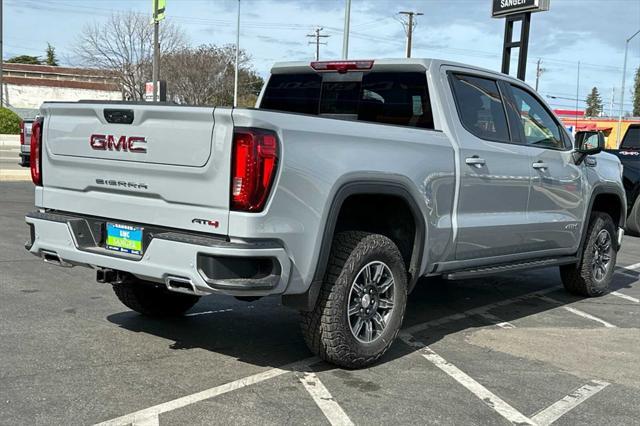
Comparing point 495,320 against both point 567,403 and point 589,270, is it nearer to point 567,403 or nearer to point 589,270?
point 589,270

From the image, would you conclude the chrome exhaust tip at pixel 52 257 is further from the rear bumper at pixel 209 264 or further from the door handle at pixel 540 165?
the door handle at pixel 540 165

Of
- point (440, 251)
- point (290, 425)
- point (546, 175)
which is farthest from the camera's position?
point (546, 175)

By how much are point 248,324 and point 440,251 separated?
167 cm

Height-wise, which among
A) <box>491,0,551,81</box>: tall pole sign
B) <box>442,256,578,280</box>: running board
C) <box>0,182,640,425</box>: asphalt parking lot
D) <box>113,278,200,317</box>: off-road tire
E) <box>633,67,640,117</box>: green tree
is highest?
<box>633,67,640,117</box>: green tree

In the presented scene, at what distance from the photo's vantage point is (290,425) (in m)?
3.58

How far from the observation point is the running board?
5.21 meters

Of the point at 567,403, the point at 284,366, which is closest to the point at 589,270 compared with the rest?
the point at 567,403

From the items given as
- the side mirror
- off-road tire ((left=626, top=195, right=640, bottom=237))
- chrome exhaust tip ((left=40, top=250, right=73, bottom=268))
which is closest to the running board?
the side mirror

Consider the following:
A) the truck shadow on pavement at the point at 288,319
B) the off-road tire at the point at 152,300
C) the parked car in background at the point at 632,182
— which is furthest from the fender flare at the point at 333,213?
the parked car in background at the point at 632,182

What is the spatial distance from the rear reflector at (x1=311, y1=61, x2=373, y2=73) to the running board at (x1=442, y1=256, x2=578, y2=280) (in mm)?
1832

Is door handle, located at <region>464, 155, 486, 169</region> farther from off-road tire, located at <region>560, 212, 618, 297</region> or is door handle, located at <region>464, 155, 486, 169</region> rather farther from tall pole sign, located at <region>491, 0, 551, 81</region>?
tall pole sign, located at <region>491, 0, 551, 81</region>

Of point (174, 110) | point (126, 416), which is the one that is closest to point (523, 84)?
point (174, 110)

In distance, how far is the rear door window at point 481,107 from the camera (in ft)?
17.6

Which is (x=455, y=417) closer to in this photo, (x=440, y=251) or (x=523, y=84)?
(x=440, y=251)
